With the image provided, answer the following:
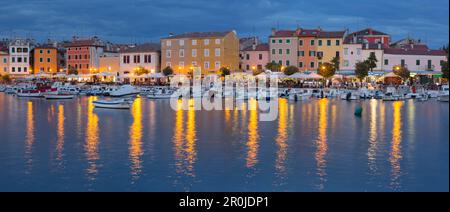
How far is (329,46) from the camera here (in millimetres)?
62594

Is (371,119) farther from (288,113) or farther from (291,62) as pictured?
(291,62)

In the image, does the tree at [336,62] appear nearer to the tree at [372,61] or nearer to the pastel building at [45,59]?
the tree at [372,61]

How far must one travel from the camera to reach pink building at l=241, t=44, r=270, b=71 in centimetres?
6544

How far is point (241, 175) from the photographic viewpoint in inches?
635

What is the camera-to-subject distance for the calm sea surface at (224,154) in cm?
1510

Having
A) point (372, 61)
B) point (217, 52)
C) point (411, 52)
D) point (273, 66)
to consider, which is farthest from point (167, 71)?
point (411, 52)

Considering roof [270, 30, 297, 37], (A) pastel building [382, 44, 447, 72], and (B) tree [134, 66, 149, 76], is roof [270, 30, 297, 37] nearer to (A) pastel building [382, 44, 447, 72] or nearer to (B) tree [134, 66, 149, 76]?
(A) pastel building [382, 44, 447, 72]

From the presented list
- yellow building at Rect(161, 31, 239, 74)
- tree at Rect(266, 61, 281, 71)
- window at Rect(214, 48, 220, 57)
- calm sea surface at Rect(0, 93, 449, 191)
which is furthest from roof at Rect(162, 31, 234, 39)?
calm sea surface at Rect(0, 93, 449, 191)

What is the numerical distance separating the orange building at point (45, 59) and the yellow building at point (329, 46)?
37.2 m

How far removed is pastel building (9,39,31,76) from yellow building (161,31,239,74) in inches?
924

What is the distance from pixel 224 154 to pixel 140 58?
51.9 meters

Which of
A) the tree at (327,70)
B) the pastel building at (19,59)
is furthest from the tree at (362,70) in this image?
the pastel building at (19,59)

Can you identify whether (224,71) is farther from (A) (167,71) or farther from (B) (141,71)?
(B) (141,71)
